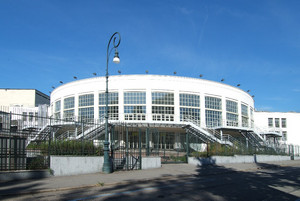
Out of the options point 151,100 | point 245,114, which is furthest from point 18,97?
point 245,114

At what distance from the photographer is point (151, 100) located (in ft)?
118

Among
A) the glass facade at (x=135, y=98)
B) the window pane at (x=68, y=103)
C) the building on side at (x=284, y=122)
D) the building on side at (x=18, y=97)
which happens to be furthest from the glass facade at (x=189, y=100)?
the building on side at (x=18, y=97)

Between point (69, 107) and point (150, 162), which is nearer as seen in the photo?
point (150, 162)

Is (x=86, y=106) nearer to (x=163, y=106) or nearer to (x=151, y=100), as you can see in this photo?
(x=151, y=100)

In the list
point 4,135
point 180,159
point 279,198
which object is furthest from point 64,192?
point 180,159

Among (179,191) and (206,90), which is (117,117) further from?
(179,191)

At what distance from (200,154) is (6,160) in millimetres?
14359

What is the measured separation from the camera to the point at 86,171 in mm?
14742

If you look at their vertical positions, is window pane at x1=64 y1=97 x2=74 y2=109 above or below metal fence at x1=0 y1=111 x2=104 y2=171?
above

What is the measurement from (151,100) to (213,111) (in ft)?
30.5

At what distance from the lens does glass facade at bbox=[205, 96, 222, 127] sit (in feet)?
125

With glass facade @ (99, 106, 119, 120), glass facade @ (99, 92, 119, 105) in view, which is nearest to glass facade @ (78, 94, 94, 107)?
glass facade @ (99, 92, 119, 105)

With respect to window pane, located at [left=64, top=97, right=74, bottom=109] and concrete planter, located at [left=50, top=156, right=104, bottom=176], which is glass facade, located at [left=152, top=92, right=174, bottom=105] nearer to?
window pane, located at [left=64, top=97, right=74, bottom=109]

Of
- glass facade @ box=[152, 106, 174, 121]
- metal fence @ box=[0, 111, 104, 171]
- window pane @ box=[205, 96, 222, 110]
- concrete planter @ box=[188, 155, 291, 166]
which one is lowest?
concrete planter @ box=[188, 155, 291, 166]
